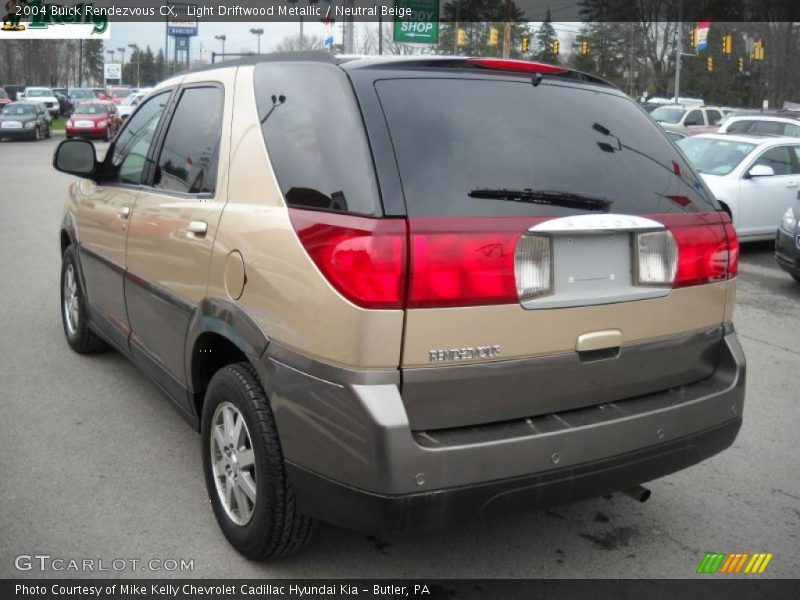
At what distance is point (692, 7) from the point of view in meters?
55.2

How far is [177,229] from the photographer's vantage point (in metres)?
3.61

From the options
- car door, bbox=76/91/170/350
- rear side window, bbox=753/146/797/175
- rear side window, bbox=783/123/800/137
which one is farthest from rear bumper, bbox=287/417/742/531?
rear side window, bbox=783/123/800/137

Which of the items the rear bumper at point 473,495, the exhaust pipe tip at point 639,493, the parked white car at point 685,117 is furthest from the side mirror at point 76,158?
the parked white car at point 685,117

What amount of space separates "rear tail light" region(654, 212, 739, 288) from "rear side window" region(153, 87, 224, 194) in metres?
1.81

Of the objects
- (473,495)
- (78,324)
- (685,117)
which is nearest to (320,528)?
(473,495)

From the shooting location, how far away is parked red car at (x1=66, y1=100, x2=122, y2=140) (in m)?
33.7

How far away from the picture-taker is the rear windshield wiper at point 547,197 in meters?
2.67

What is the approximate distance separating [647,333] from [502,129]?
0.87m

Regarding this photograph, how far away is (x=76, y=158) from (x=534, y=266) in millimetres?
3207

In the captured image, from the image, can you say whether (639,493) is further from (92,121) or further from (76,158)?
(92,121)

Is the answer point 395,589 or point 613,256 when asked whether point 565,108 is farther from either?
point 395,589

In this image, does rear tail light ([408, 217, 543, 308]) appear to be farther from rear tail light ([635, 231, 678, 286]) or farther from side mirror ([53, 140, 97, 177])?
side mirror ([53, 140, 97, 177])

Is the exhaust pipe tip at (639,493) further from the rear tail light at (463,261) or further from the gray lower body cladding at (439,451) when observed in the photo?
the rear tail light at (463,261)

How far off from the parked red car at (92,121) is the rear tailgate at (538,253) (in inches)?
1330
